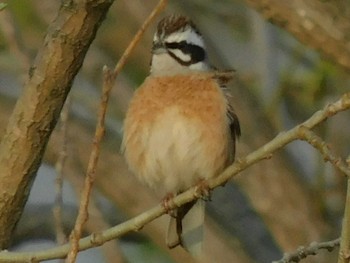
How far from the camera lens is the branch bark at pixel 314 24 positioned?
4.67 metres

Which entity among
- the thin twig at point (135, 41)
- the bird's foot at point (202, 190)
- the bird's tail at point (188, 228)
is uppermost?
the thin twig at point (135, 41)

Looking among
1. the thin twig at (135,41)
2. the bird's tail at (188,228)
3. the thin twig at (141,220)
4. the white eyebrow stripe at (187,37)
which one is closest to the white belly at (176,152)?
the bird's tail at (188,228)

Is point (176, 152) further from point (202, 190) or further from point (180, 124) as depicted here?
point (202, 190)

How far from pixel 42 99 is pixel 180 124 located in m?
0.70

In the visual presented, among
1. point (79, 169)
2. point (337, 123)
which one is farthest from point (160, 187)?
point (337, 123)

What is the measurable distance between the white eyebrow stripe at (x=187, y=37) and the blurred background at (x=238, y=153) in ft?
3.61

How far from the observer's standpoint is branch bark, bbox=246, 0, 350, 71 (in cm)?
467

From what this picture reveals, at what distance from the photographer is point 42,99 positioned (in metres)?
3.40

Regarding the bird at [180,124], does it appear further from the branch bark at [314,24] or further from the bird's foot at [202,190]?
the branch bark at [314,24]

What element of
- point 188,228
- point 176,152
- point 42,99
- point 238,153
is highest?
point 42,99

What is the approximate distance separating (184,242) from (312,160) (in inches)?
87.7

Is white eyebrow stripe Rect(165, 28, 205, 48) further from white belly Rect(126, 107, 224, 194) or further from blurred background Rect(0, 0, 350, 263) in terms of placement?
blurred background Rect(0, 0, 350, 263)

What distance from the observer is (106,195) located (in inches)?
216

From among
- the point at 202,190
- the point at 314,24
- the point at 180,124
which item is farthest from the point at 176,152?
the point at 314,24
